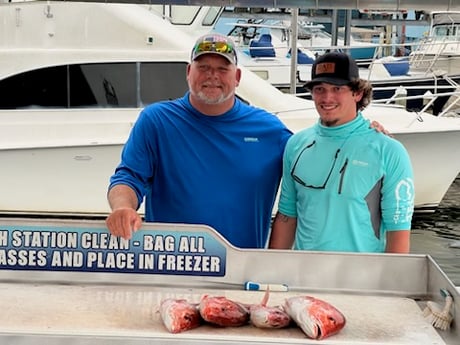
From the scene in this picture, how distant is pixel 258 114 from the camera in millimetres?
2979

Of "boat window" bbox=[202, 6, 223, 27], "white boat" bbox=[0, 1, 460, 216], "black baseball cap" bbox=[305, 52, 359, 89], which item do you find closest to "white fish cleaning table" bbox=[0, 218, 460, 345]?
"black baseball cap" bbox=[305, 52, 359, 89]

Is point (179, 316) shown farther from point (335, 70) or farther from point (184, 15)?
point (184, 15)

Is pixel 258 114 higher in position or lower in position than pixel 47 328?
higher

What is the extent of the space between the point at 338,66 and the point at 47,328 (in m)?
1.38

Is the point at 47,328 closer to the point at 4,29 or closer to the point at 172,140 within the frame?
the point at 172,140

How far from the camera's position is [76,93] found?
7543mm

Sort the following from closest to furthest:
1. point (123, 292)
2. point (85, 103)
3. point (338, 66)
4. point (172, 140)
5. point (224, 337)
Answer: point (224, 337) < point (123, 292) < point (338, 66) < point (172, 140) < point (85, 103)

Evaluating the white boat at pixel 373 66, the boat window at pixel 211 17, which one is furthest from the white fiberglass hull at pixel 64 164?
the white boat at pixel 373 66

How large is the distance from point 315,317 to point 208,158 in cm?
113

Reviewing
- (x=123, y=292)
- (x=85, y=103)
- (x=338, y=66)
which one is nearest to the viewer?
(x=123, y=292)

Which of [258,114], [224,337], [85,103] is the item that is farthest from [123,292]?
[85,103]

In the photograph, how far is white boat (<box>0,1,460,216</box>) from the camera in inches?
292

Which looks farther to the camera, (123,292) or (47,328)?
(123,292)

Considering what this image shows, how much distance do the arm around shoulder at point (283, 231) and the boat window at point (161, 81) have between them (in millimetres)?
4963
